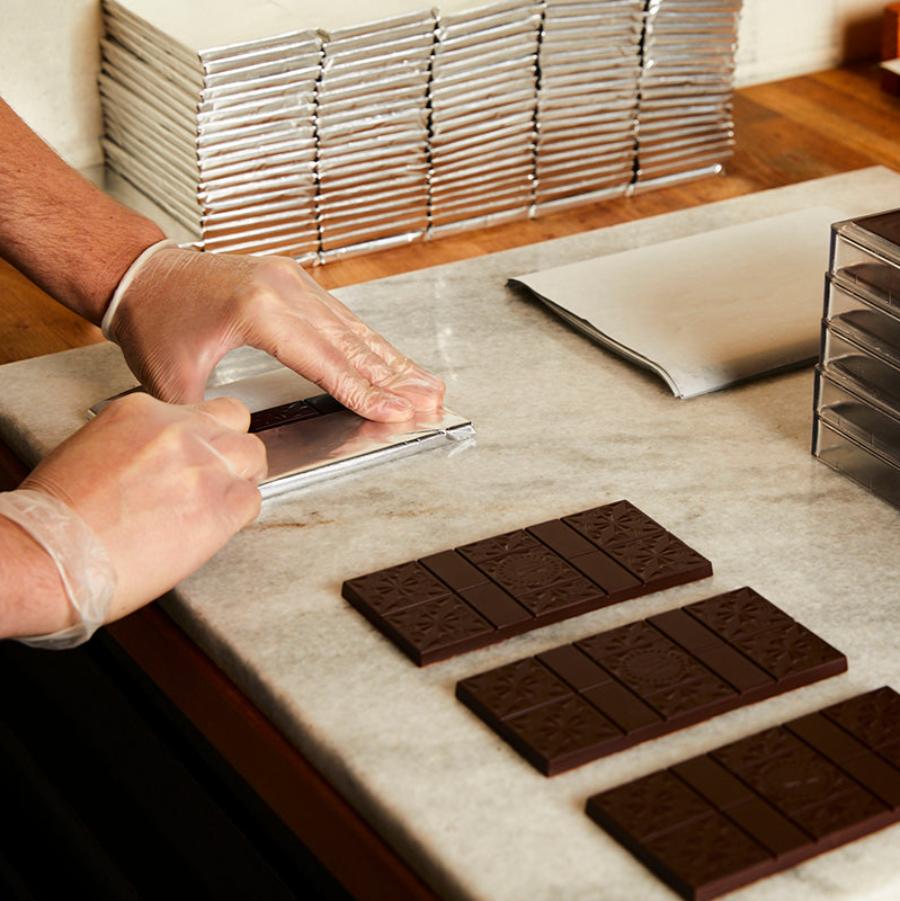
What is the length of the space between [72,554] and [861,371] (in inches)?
23.3

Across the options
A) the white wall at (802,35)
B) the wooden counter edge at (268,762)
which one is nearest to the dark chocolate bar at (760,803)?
the wooden counter edge at (268,762)

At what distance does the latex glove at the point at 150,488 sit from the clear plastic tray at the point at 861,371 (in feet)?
1.44

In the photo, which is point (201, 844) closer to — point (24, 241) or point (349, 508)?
point (349, 508)

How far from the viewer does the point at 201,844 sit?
1173 millimetres

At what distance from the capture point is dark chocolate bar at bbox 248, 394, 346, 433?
1.27 m

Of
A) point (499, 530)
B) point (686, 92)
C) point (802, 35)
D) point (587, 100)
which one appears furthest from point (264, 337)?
point (802, 35)

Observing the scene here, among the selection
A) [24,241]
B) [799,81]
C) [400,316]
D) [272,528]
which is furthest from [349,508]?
[799,81]

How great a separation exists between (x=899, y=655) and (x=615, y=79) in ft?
3.35

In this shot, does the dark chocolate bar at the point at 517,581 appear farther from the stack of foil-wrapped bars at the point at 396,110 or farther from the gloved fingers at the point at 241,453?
the stack of foil-wrapped bars at the point at 396,110

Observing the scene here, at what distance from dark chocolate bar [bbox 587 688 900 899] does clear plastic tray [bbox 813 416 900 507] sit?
293mm

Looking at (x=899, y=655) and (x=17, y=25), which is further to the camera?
(x=17, y=25)

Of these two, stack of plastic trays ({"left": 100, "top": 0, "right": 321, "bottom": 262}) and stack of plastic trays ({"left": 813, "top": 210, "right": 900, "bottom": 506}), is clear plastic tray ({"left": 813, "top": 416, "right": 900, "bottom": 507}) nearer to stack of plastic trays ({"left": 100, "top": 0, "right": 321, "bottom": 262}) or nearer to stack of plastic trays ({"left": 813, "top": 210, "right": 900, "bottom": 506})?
stack of plastic trays ({"left": 813, "top": 210, "right": 900, "bottom": 506})

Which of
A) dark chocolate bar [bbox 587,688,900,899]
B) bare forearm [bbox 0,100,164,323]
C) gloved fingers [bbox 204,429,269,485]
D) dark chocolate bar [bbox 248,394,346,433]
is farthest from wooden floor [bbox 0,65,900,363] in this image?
dark chocolate bar [bbox 587,688,900,899]

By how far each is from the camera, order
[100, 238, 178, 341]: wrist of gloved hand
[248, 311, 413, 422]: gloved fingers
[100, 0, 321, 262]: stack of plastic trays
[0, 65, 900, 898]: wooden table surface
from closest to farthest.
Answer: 1. [0, 65, 900, 898]: wooden table surface
2. [248, 311, 413, 422]: gloved fingers
3. [100, 238, 178, 341]: wrist of gloved hand
4. [100, 0, 321, 262]: stack of plastic trays
